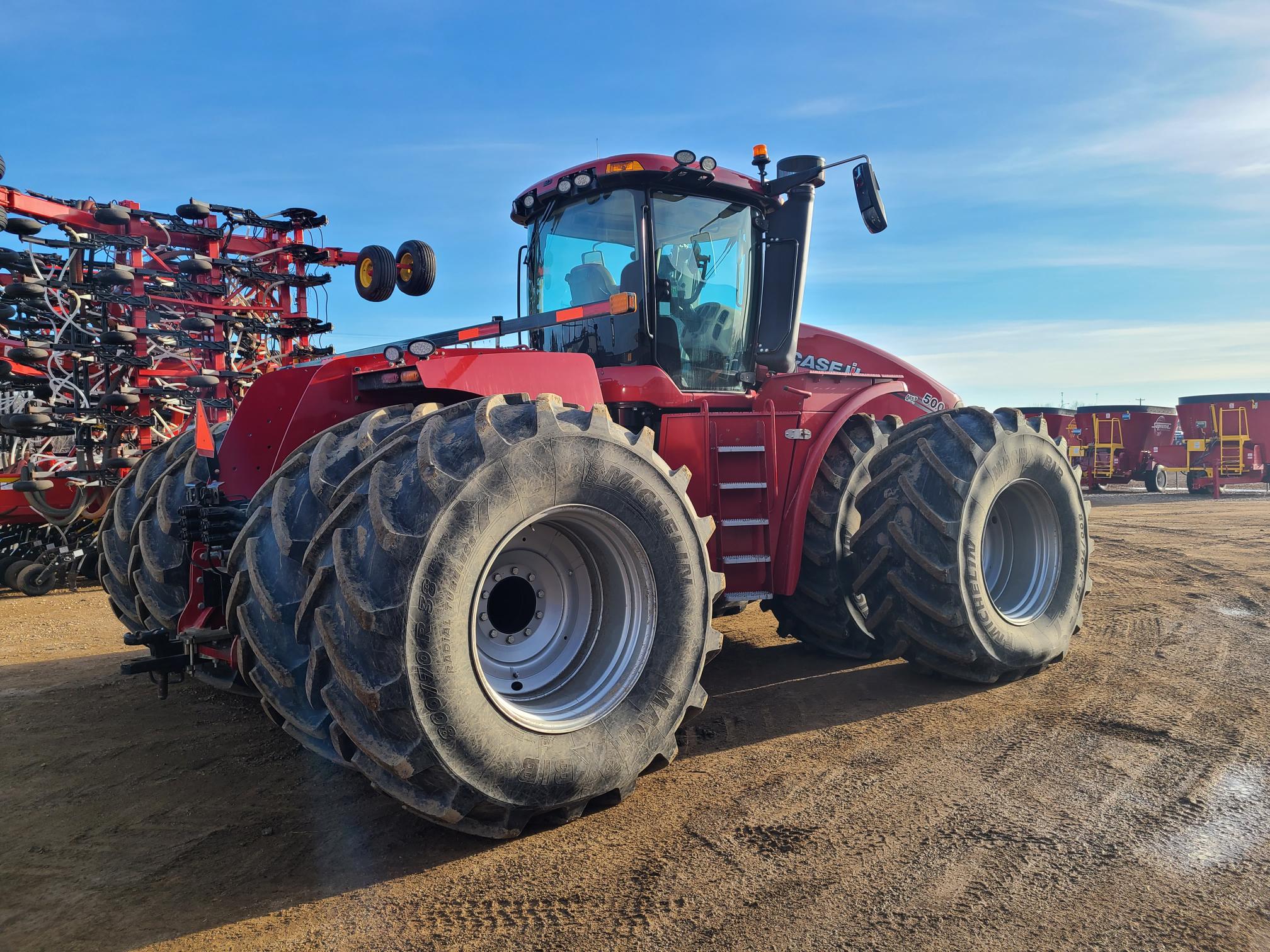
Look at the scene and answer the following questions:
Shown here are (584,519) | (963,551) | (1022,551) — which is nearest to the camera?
(584,519)

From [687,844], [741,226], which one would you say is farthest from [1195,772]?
[741,226]

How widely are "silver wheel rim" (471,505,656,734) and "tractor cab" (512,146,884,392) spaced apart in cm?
166

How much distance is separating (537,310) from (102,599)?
20.4 feet

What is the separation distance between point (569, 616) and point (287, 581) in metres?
1.11

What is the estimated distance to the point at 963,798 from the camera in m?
3.42

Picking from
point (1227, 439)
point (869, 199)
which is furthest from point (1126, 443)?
point (869, 199)

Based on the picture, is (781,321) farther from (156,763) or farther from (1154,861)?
(156,763)

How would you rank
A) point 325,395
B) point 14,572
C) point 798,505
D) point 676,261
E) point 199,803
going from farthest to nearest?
point 14,572 → point 676,261 → point 798,505 → point 325,395 → point 199,803

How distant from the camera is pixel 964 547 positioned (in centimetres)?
464

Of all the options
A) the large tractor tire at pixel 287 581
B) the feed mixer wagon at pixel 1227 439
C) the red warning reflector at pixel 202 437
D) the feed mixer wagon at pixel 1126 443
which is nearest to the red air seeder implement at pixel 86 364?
the red warning reflector at pixel 202 437

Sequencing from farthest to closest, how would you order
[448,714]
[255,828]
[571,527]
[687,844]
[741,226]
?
1. [741,226]
2. [571,527]
3. [255,828]
4. [687,844]
5. [448,714]

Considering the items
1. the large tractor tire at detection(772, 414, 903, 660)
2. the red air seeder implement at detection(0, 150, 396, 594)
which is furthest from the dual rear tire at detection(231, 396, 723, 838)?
the red air seeder implement at detection(0, 150, 396, 594)

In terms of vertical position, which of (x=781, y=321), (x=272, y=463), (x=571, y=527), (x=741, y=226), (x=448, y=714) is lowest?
(x=448, y=714)

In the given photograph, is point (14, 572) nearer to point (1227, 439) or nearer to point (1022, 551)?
point (1022, 551)
